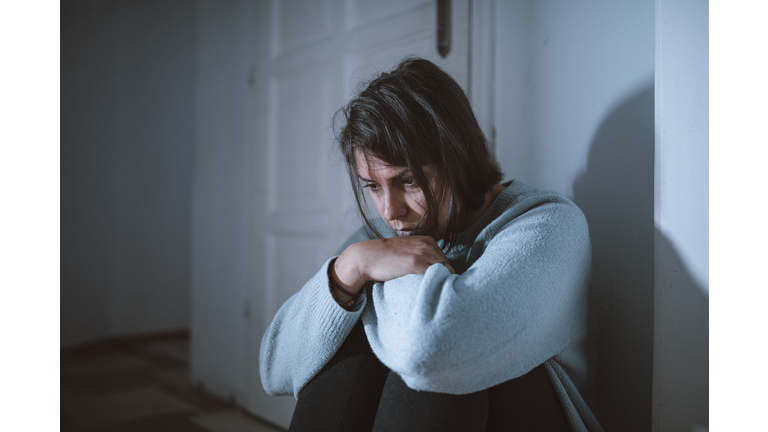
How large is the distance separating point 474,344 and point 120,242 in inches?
98.4

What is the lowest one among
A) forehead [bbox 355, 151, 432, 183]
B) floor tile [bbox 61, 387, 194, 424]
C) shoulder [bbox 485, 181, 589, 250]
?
floor tile [bbox 61, 387, 194, 424]

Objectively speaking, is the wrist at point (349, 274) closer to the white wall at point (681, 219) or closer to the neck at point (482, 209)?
the neck at point (482, 209)

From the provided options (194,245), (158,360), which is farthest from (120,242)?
(194,245)

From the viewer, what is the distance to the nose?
68cm

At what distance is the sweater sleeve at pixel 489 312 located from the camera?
1.55 feet

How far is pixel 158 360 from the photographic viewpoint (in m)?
2.12


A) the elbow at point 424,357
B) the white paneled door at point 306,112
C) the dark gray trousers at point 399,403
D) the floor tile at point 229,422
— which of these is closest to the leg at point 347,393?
the dark gray trousers at point 399,403

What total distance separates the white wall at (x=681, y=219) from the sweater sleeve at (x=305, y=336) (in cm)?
44

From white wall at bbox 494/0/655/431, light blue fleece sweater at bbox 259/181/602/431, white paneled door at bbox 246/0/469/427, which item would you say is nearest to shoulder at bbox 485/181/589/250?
light blue fleece sweater at bbox 259/181/602/431

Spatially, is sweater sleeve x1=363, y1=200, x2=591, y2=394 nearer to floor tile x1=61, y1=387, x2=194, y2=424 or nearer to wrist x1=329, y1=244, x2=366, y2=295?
wrist x1=329, y1=244, x2=366, y2=295

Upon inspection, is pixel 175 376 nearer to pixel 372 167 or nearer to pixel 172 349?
pixel 172 349

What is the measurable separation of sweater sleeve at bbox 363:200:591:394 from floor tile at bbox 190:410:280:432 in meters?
1.02
